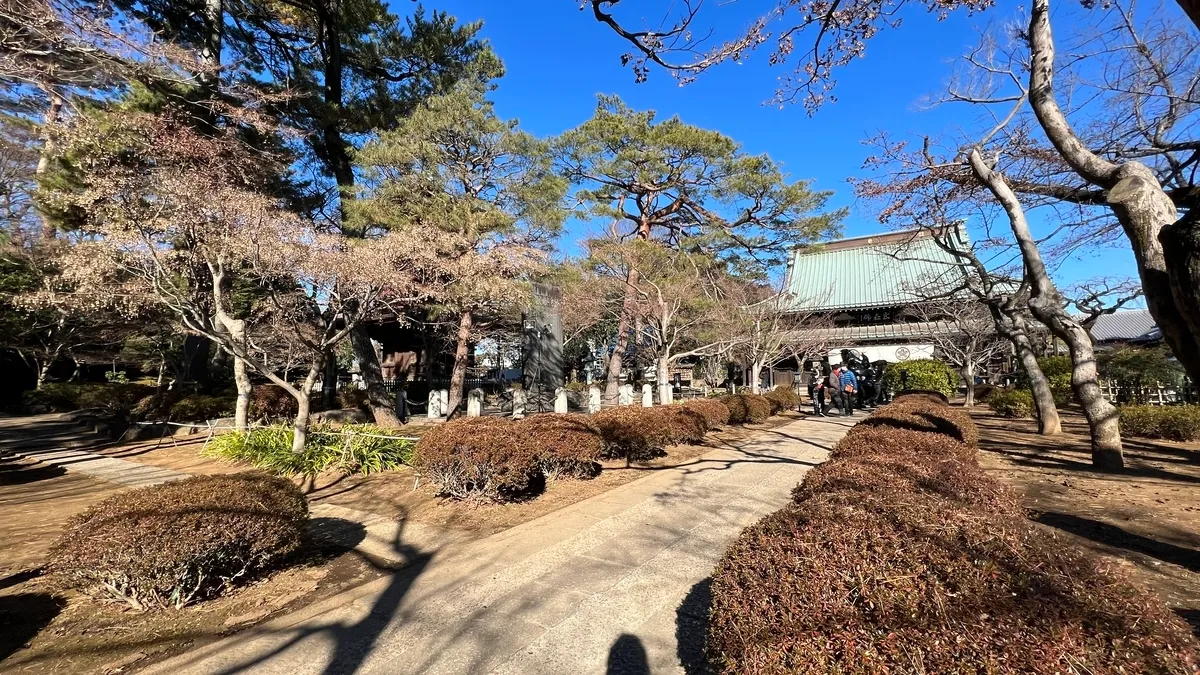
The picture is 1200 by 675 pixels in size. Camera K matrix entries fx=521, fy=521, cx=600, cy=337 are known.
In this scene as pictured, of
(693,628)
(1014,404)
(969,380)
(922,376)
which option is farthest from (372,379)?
(922,376)

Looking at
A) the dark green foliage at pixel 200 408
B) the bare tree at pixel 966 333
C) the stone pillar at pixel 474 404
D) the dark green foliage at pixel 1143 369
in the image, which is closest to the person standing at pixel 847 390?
the bare tree at pixel 966 333

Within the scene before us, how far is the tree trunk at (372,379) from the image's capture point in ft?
44.9

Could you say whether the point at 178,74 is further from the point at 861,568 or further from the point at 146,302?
the point at 861,568

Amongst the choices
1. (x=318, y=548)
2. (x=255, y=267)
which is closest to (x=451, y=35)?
(x=255, y=267)

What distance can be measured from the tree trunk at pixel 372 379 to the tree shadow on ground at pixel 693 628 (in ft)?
37.9

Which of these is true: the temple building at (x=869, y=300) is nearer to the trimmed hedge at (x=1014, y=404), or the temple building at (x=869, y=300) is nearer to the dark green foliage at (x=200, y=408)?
the trimmed hedge at (x=1014, y=404)

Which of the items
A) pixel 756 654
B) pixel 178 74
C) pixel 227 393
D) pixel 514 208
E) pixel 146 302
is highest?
pixel 178 74

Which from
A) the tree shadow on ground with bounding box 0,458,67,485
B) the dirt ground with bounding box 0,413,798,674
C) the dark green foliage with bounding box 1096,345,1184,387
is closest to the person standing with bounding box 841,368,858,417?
the dark green foliage with bounding box 1096,345,1184,387

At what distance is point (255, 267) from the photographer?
880 cm

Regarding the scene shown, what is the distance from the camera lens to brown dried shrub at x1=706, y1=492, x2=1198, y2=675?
4.66 ft

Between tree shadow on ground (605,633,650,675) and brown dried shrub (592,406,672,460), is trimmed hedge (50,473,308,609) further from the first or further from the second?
brown dried shrub (592,406,672,460)

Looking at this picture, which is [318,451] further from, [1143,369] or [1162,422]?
[1143,369]

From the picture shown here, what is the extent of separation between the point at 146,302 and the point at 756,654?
1227 cm

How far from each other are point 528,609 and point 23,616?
11.3 ft
